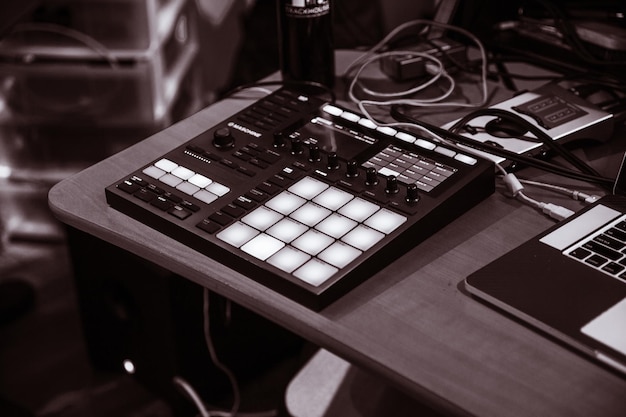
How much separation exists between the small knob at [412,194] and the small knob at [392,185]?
0.01 m

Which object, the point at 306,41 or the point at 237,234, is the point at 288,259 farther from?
the point at 306,41

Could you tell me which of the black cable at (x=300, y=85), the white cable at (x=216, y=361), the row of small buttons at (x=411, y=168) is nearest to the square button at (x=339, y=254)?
the row of small buttons at (x=411, y=168)

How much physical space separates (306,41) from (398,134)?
0.20 metres

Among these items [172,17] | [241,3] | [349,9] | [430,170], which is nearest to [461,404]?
[430,170]

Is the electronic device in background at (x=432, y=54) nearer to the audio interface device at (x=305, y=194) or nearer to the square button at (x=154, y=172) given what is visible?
the audio interface device at (x=305, y=194)

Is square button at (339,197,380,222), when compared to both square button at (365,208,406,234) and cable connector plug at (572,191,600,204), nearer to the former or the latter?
square button at (365,208,406,234)

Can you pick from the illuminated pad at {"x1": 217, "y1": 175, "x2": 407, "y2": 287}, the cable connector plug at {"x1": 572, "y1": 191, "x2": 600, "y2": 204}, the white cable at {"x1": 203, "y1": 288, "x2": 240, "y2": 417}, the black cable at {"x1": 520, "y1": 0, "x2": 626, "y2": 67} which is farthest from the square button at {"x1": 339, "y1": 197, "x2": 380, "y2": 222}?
the white cable at {"x1": 203, "y1": 288, "x2": 240, "y2": 417}

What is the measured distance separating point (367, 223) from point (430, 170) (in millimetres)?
101

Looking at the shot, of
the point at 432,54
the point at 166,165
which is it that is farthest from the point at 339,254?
the point at 432,54

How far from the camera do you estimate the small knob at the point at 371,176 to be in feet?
2.44

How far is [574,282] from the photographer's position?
654mm

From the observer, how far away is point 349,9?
6.07ft

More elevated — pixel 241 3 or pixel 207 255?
pixel 207 255

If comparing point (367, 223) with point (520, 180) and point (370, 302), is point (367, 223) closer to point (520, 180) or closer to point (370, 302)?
point (370, 302)
